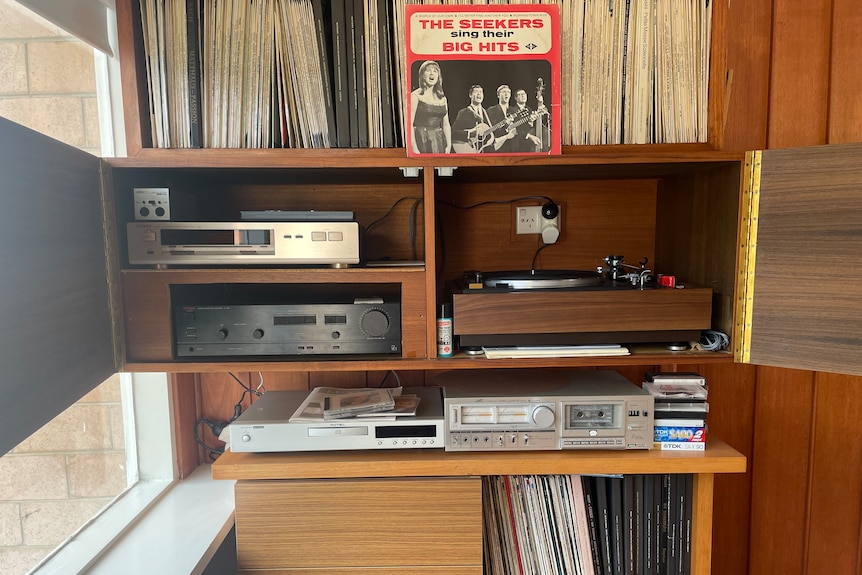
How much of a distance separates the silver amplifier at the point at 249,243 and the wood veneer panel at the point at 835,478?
55.1 inches

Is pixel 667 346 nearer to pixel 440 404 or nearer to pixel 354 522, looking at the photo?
pixel 440 404

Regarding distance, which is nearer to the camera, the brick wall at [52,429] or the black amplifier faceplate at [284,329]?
the brick wall at [52,429]

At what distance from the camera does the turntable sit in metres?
0.99

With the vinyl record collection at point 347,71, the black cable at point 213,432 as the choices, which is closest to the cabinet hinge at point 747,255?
the vinyl record collection at point 347,71

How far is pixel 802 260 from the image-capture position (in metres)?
0.90

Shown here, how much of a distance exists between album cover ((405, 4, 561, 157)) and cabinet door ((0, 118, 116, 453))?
0.62 m

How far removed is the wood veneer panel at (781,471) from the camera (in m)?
1.36

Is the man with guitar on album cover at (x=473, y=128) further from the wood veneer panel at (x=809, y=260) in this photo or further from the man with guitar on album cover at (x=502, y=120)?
the wood veneer panel at (x=809, y=260)

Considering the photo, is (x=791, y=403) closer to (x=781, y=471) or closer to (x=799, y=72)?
(x=781, y=471)

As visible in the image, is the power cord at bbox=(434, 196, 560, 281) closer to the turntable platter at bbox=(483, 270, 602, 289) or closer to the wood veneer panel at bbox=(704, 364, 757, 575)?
the turntable platter at bbox=(483, 270, 602, 289)

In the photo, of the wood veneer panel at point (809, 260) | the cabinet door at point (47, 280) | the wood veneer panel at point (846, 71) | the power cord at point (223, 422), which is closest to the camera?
the cabinet door at point (47, 280)

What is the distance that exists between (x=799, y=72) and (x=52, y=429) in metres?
2.02

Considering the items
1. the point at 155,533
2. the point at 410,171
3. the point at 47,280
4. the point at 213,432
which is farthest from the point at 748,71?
the point at 155,533

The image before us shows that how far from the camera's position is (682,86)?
103 cm
